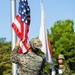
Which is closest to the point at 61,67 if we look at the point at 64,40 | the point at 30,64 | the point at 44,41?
the point at 44,41

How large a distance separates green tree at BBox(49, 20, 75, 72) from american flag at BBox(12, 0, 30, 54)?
37314mm

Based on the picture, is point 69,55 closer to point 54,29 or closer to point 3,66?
point 54,29

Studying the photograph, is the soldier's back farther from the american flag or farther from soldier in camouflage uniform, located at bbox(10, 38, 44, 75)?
the american flag

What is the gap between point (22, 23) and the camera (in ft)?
27.8

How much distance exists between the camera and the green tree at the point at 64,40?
47.9 meters

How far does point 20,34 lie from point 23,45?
0.31 meters

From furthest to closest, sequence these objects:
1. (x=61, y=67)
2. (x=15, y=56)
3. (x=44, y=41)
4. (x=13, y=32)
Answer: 1. (x=44, y=41)
2. (x=61, y=67)
3. (x=13, y=32)
4. (x=15, y=56)

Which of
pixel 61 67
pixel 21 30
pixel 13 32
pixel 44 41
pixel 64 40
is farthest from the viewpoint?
pixel 64 40

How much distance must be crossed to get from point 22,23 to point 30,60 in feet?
11.3

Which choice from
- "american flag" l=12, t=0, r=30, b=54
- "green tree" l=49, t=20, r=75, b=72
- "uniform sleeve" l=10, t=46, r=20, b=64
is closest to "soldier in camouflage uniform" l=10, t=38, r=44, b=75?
"uniform sleeve" l=10, t=46, r=20, b=64

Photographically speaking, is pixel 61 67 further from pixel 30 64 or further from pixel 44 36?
pixel 30 64

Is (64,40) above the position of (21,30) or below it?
above

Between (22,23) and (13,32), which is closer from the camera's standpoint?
(22,23)

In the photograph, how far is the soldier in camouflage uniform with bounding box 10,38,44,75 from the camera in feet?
16.4
